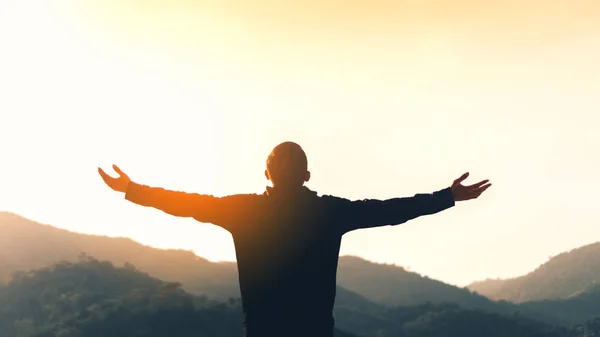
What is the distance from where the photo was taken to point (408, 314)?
619 ft

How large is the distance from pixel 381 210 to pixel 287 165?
815 mm

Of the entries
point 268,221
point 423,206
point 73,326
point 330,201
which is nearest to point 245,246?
point 268,221

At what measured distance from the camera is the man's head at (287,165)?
6.30 m

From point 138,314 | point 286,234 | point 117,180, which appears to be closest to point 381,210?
point 286,234

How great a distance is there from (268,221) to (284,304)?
25.2 inches

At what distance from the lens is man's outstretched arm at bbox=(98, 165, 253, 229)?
6312mm

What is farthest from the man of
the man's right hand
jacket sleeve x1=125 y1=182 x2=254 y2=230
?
the man's right hand

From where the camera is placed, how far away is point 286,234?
20.7 feet

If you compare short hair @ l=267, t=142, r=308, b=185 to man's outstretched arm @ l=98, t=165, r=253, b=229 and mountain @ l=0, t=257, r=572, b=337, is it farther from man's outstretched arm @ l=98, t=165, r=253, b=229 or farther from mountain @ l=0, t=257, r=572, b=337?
mountain @ l=0, t=257, r=572, b=337

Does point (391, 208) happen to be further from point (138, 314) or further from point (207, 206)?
point (138, 314)

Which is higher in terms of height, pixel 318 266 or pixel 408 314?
pixel 408 314

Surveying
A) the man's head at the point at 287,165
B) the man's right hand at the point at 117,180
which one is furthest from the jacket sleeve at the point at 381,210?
the man's right hand at the point at 117,180

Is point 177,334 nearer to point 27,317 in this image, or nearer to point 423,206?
point 27,317

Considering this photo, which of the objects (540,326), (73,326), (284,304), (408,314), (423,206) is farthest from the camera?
(408,314)
